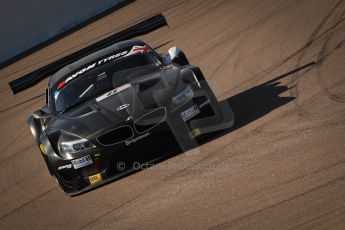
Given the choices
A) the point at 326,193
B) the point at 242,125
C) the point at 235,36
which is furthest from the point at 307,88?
the point at 235,36

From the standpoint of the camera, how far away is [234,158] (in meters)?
7.96

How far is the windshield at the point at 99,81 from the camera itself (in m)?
9.53

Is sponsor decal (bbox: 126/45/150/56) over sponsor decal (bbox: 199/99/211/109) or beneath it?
over

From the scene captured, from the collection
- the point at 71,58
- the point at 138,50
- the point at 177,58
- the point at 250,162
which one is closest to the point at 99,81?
the point at 138,50

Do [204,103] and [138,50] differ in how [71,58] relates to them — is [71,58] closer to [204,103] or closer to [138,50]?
[138,50]

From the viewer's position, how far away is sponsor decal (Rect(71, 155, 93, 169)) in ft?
27.1

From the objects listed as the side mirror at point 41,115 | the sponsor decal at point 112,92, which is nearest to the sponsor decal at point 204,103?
the sponsor decal at point 112,92

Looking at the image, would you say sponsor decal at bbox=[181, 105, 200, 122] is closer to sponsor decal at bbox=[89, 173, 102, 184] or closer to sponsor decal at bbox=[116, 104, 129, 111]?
sponsor decal at bbox=[116, 104, 129, 111]

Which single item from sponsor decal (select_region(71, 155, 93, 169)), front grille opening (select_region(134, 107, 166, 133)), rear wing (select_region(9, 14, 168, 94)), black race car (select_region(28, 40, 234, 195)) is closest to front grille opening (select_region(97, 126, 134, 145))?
black race car (select_region(28, 40, 234, 195))

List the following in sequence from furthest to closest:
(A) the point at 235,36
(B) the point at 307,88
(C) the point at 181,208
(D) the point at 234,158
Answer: (A) the point at 235,36
(B) the point at 307,88
(D) the point at 234,158
(C) the point at 181,208

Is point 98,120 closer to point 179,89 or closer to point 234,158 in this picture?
point 179,89

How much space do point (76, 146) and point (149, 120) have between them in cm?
87

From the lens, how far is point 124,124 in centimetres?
820

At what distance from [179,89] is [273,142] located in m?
1.33
